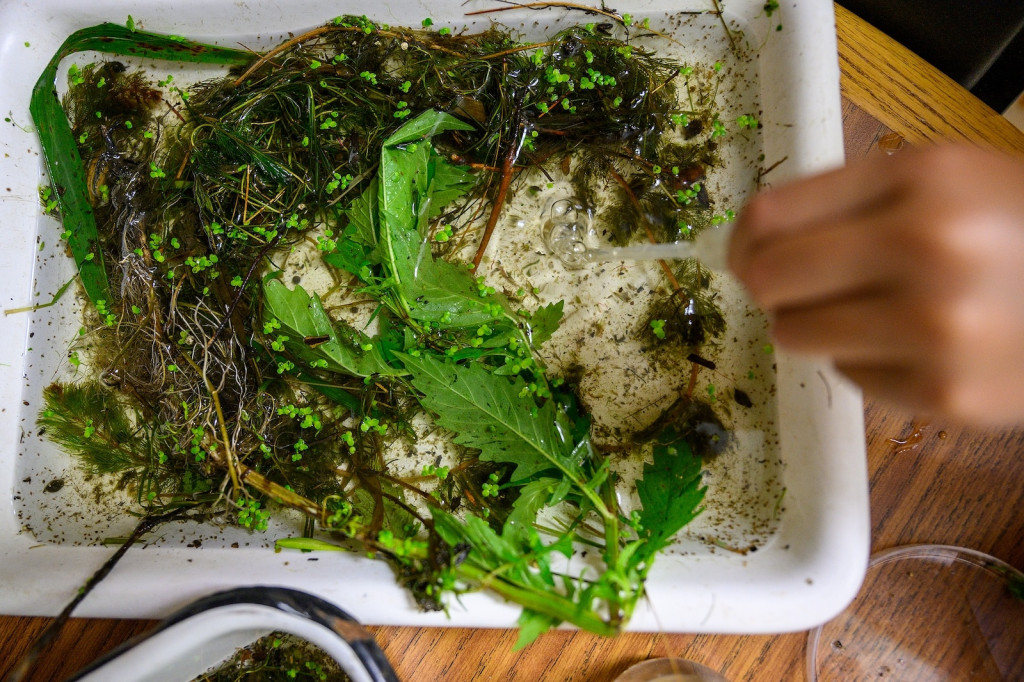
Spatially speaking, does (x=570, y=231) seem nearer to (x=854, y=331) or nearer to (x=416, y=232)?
(x=416, y=232)

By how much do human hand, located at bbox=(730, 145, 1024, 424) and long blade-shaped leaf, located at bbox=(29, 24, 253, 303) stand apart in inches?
44.6

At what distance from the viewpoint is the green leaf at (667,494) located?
970mm

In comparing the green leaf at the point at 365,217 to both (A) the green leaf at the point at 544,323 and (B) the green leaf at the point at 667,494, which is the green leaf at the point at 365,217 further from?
(B) the green leaf at the point at 667,494

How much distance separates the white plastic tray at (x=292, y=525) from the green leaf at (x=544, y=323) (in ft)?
1.35

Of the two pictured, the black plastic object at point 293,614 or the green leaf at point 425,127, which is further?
the green leaf at point 425,127

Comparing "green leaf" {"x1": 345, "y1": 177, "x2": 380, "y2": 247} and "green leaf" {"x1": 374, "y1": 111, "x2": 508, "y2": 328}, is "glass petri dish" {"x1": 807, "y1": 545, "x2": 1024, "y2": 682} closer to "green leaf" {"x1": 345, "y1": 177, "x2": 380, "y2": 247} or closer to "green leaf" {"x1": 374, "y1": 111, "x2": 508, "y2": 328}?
"green leaf" {"x1": 374, "y1": 111, "x2": 508, "y2": 328}

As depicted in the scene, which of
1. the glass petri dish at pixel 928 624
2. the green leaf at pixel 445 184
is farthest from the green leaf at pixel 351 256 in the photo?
the glass petri dish at pixel 928 624

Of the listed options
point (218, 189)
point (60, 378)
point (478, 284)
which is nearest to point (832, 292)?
point (478, 284)

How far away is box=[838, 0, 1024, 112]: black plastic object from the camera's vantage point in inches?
45.3

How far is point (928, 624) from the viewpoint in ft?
3.37

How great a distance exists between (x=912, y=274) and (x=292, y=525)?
107 cm

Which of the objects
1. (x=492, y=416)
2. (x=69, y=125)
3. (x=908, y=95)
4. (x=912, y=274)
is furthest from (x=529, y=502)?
(x=69, y=125)

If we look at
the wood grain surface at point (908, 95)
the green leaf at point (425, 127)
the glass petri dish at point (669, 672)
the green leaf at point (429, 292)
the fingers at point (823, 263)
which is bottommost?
the glass petri dish at point (669, 672)

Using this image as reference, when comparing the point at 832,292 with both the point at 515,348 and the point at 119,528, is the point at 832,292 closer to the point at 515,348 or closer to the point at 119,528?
the point at 515,348
